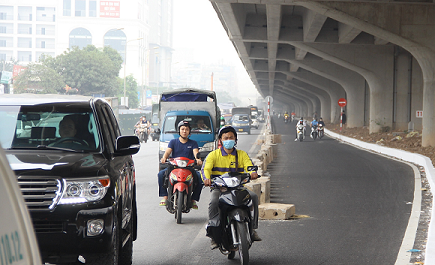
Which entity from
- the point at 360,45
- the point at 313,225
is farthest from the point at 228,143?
the point at 360,45

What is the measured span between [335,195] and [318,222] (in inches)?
136

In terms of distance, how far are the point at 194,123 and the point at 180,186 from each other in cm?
943

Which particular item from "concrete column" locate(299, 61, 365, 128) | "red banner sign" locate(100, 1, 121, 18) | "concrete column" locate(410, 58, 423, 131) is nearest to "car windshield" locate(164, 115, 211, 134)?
"concrete column" locate(410, 58, 423, 131)

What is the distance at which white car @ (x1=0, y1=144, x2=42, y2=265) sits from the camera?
5.35 ft

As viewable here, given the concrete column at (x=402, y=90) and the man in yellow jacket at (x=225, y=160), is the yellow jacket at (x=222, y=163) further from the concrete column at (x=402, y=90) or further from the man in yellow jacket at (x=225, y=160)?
the concrete column at (x=402, y=90)

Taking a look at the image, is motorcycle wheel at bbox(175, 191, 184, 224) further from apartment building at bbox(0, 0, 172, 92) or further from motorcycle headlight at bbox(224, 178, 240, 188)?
apartment building at bbox(0, 0, 172, 92)

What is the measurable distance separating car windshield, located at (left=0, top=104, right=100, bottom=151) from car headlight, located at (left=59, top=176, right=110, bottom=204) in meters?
0.75

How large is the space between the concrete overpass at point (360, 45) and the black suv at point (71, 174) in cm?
1865

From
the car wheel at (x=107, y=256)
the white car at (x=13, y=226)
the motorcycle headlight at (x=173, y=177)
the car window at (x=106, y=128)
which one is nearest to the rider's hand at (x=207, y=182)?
the car window at (x=106, y=128)

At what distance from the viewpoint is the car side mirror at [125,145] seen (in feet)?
18.2

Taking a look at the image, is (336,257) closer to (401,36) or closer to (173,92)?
(173,92)

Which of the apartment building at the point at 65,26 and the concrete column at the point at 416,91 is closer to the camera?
the concrete column at the point at 416,91

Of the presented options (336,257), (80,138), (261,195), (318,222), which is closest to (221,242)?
(336,257)

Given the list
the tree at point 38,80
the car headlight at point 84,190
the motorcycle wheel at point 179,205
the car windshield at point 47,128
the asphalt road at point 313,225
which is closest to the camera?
the car headlight at point 84,190
